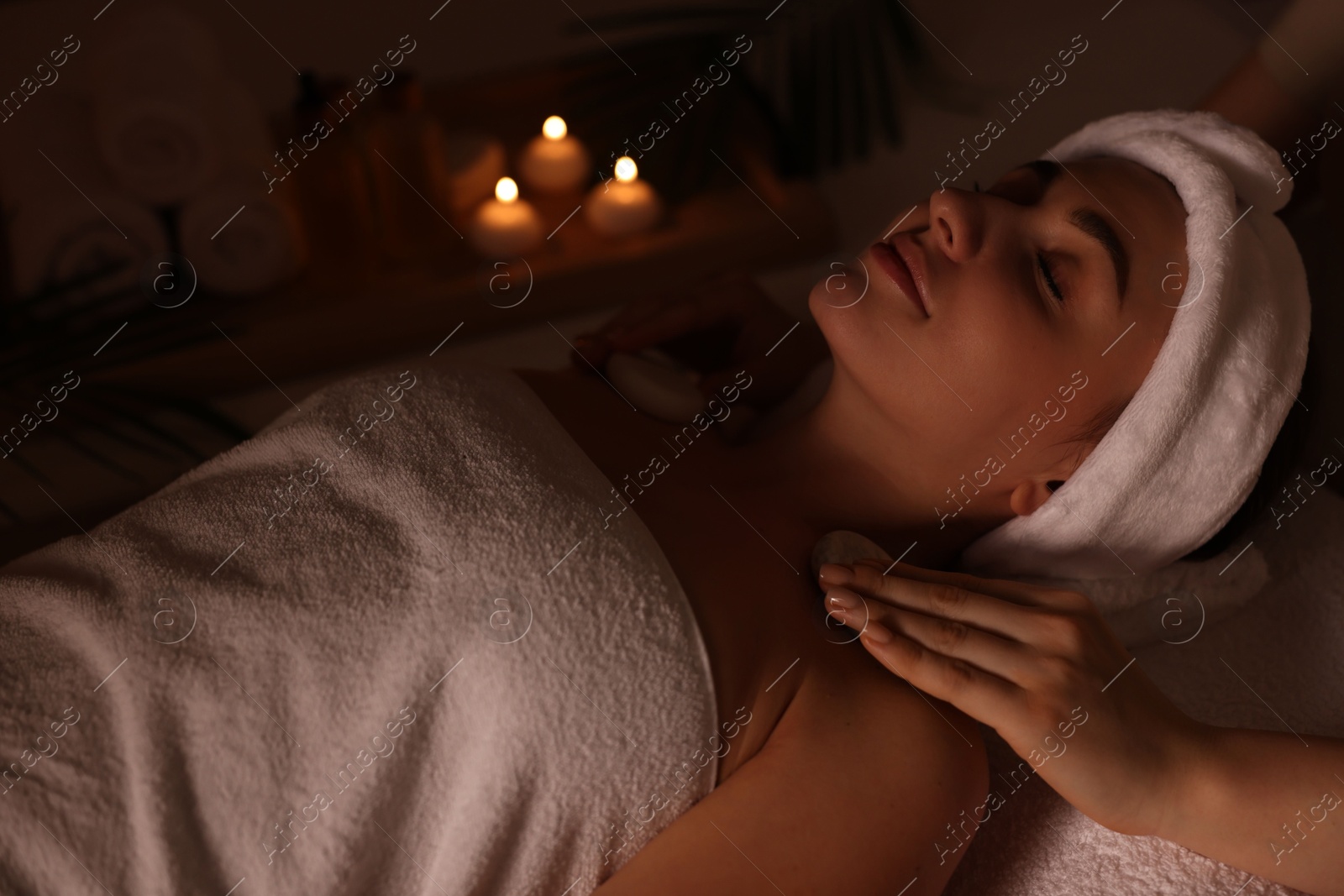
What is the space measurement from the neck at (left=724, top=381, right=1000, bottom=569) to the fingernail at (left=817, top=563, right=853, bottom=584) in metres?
0.14

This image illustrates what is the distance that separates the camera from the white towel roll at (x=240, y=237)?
1497 mm

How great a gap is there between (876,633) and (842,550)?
17 centimetres

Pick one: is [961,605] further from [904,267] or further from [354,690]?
[354,690]

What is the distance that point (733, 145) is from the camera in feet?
5.93

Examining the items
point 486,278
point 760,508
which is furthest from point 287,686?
point 486,278

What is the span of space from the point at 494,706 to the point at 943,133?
1.41 metres

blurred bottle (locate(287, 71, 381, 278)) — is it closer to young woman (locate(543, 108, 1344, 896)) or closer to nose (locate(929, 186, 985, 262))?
young woman (locate(543, 108, 1344, 896))

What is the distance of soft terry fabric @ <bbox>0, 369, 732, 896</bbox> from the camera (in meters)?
0.81

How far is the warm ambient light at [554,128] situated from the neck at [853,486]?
2.72 feet

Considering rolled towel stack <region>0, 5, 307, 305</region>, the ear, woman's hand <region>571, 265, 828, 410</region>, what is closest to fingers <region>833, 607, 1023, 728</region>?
the ear

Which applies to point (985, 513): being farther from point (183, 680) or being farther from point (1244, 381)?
point (183, 680)

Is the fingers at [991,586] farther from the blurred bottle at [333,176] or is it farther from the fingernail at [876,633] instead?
the blurred bottle at [333,176]

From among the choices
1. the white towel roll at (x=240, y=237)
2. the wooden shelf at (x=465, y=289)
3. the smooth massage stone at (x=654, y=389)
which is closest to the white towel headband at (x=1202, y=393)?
the smooth massage stone at (x=654, y=389)

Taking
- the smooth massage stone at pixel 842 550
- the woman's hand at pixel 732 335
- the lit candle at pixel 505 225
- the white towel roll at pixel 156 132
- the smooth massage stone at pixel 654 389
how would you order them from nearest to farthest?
the smooth massage stone at pixel 842 550 < the smooth massage stone at pixel 654 389 < the woman's hand at pixel 732 335 < the white towel roll at pixel 156 132 < the lit candle at pixel 505 225
